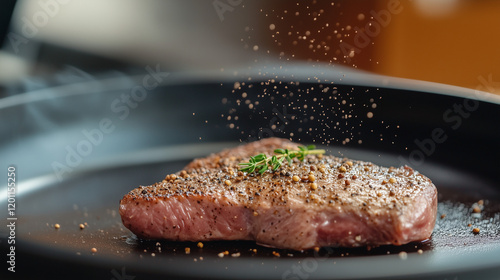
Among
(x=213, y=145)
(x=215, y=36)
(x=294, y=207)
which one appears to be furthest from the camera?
(x=215, y=36)

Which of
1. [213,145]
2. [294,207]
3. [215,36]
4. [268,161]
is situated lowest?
[294,207]

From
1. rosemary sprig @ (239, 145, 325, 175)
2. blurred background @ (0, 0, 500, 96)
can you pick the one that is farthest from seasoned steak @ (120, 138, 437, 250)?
blurred background @ (0, 0, 500, 96)

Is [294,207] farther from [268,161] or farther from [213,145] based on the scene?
[213,145]

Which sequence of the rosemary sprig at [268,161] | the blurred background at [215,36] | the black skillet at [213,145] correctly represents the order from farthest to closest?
the blurred background at [215,36]
the rosemary sprig at [268,161]
the black skillet at [213,145]

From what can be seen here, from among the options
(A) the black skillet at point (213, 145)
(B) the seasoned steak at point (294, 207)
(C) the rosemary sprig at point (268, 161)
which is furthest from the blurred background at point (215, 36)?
(B) the seasoned steak at point (294, 207)

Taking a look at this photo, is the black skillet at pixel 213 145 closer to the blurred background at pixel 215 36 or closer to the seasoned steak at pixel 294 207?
the seasoned steak at pixel 294 207

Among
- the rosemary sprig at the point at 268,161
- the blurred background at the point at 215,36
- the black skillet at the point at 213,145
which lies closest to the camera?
the black skillet at the point at 213,145

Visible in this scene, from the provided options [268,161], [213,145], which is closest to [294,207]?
[268,161]
